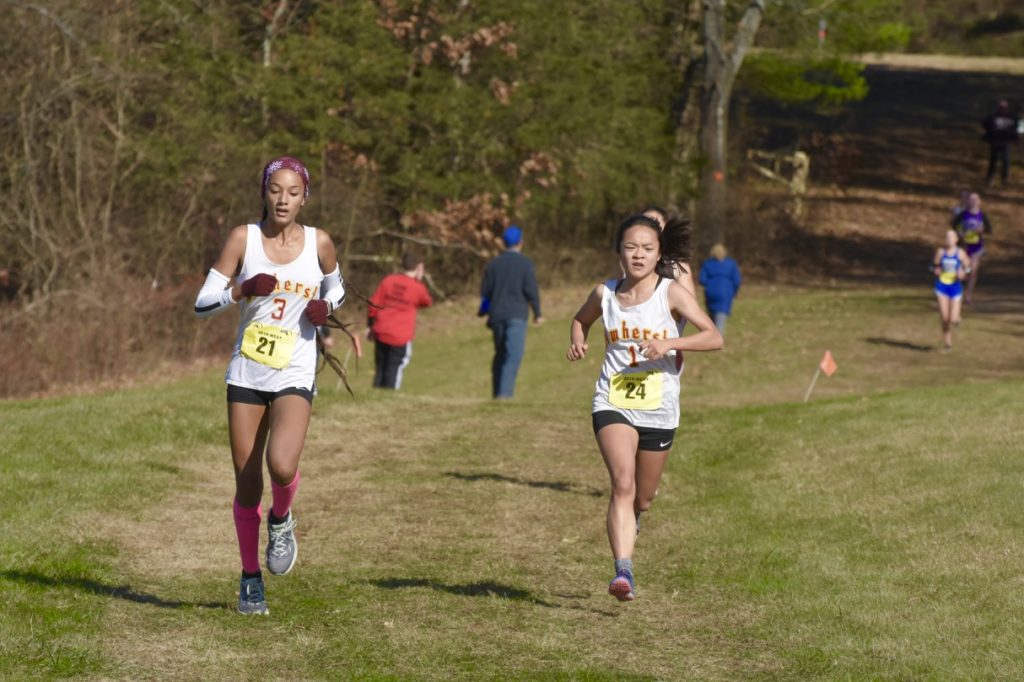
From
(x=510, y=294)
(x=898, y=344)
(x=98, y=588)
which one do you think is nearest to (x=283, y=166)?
(x=98, y=588)

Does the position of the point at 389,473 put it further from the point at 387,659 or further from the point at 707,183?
the point at 707,183

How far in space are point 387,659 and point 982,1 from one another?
247 feet

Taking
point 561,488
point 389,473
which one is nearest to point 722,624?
point 561,488

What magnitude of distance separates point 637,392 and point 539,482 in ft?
15.3

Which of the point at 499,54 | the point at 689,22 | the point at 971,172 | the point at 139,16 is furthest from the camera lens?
the point at 971,172

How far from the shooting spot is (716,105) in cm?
3819

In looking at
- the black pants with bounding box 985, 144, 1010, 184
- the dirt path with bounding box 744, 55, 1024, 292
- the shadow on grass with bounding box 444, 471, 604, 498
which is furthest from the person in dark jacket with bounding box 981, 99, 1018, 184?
the shadow on grass with bounding box 444, 471, 604, 498

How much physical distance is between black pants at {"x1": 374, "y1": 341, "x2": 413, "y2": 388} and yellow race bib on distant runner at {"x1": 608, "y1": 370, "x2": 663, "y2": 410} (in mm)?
10426

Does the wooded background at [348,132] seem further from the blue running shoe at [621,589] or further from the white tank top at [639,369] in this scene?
the blue running shoe at [621,589]

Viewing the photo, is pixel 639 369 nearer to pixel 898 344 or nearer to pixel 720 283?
pixel 720 283

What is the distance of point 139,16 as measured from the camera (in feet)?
98.0

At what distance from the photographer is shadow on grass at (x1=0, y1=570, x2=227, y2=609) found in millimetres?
8625

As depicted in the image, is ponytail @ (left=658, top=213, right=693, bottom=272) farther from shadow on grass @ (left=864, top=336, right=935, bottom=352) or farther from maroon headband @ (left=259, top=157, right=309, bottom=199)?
shadow on grass @ (left=864, top=336, right=935, bottom=352)

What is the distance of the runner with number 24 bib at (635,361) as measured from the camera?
336 inches
